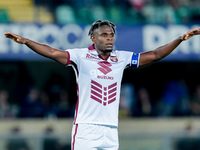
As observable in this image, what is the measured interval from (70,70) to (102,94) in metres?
9.22

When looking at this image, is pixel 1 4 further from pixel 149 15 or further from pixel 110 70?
pixel 110 70

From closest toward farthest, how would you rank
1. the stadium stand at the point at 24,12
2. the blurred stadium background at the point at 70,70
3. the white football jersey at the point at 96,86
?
the white football jersey at the point at 96,86 < the blurred stadium background at the point at 70,70 < the stadium stand at the point at 24,12

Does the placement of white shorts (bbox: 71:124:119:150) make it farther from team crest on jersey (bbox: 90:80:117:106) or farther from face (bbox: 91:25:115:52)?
face (bbox: 91:25:115:52)

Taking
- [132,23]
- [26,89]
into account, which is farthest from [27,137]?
[132,23]

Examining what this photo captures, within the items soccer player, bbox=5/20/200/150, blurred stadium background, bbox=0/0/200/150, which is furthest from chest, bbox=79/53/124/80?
blurred stadium background, bbox=0/0/200/150

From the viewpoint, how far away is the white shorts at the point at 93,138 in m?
6.38

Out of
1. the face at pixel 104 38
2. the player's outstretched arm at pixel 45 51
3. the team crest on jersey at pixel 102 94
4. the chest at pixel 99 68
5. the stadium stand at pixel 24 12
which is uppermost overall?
the stadium stand at pixel 24 12

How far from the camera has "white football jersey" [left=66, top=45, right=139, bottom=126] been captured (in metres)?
6.49

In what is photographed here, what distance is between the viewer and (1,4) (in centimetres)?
1457

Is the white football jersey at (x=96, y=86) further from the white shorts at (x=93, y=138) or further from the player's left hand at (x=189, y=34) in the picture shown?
the player's left hand at (x=189, y=34)

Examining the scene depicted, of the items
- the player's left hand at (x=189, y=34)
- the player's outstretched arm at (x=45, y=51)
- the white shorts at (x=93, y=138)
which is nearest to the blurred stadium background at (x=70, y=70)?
the player's left hand at (x=189, y=34)

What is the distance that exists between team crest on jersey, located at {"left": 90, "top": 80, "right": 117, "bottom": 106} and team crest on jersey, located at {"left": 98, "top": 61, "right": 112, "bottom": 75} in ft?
0.55

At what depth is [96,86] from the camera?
6559 millimetres

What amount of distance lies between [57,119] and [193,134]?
3123 millimetres
